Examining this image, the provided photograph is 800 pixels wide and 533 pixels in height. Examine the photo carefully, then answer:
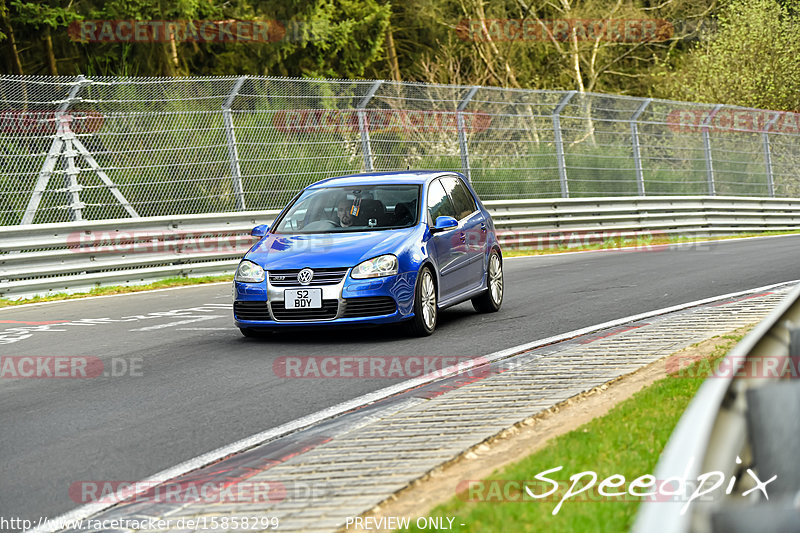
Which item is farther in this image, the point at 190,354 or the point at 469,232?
the point at 469,232

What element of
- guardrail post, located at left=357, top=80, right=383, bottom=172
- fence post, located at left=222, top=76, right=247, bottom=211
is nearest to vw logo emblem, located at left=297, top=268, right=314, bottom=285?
fence post, located at left=222, top=76, right=247, bottom=211

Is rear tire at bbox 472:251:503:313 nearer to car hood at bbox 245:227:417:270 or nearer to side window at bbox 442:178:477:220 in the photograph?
side window at bbox 442:178:477:220

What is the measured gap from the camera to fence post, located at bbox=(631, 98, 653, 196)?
26156mm

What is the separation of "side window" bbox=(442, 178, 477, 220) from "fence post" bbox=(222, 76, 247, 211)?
683 centimetres

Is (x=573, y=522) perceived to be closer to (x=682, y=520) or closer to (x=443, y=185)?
(x=682, y=520)

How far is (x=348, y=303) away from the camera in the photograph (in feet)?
32.0

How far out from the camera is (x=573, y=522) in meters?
4.27

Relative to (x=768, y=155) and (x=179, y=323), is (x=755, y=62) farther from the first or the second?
(x=179, y=323)

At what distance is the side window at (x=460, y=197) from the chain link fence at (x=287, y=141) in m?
6.75
